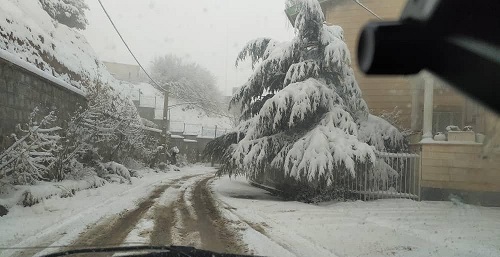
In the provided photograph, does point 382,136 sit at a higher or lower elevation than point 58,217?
higher


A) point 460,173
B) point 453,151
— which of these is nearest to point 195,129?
point 453,151

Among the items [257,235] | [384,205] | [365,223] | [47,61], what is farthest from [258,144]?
[47,61]

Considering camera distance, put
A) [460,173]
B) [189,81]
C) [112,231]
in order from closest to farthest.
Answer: [112,231] → [460,173] → [189,81]

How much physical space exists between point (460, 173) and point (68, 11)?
21.3m

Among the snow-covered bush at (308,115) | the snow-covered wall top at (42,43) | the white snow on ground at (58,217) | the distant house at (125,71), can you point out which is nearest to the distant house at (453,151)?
the snow-covered bush at (308,115)

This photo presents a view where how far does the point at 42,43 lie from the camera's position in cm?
1545

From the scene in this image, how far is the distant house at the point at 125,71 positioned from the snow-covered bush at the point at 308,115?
111 feet

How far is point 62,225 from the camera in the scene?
22.6 feet

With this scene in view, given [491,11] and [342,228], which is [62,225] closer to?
[342,228]

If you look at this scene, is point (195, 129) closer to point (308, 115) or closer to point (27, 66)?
point (308, 115)

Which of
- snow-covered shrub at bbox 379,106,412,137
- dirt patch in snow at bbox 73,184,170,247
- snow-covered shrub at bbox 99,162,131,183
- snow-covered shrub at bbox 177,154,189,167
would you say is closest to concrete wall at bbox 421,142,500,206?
snow-covered shrub at bbox 379,106,412,137

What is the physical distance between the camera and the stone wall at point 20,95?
30.3ft

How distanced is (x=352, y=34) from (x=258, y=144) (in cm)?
593

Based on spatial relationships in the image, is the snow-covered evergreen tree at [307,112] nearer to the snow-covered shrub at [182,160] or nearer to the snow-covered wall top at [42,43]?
the snow-covered wall top at [42,43]
